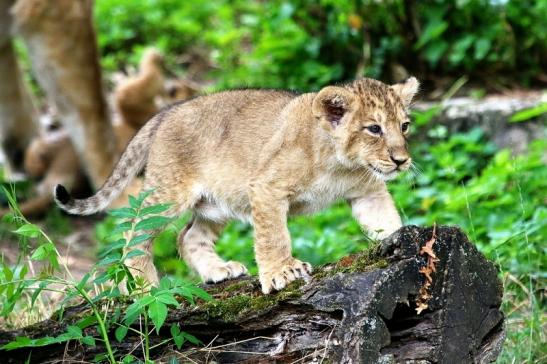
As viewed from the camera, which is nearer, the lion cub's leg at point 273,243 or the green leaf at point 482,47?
the lion cub's leg at point 273,243

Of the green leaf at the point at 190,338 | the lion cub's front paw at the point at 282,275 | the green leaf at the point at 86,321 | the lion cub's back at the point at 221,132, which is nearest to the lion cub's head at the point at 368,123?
the lion cub's back at the point at 221,132

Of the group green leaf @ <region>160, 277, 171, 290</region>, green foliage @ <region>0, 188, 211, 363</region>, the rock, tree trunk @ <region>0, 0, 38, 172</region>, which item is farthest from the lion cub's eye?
tree trunk @ <region>0, 0, 38, 172</region>

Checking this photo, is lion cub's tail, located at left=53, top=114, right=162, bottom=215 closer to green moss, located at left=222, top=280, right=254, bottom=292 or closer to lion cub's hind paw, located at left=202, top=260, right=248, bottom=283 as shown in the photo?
lion cub's hind paw, located at left=202, top=260, right=248, bottom=283

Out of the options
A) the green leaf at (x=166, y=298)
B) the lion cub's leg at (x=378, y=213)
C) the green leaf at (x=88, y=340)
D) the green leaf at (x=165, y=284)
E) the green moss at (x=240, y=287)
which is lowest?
the lion cub's leg at (x=378, y=213)

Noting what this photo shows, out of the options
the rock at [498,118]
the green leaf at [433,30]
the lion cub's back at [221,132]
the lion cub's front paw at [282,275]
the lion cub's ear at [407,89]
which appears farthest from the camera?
the green leaf at [433,30]

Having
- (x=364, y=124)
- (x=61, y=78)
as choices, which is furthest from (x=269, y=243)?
(x=61, y=78)

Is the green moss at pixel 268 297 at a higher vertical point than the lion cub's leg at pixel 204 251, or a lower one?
higher

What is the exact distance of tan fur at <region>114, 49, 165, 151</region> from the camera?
10.2m

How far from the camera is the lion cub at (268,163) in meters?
4.48

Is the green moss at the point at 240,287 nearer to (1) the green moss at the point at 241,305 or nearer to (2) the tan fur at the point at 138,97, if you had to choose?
(1) the green moss at the point at 241,305

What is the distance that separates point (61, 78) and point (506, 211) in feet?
14.5

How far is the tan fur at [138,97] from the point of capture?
10.2 metres

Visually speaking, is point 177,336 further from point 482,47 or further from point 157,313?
point 482,47

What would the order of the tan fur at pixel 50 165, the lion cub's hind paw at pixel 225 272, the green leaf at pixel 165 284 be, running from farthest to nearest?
the tan fur at pixel 50 165 → the lion cub's hind paw at pixel 225 272 → the green leaf at pixel 165 284
